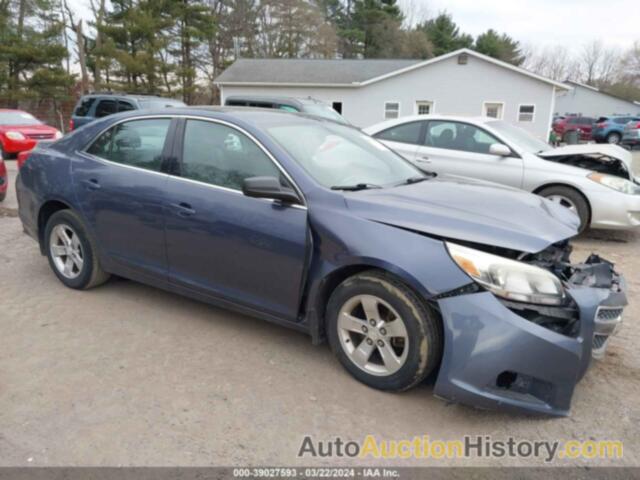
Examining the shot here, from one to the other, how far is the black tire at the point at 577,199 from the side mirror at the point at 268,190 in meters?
4.52

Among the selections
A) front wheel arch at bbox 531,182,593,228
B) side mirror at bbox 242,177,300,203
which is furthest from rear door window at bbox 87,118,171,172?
front wheel arch at bbox 531,182,593,228

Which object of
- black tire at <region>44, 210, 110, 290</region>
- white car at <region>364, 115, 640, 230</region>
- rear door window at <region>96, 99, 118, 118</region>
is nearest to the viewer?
black tire at <region>44, 210, 110, 290</region>

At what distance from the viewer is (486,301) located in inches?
98.7

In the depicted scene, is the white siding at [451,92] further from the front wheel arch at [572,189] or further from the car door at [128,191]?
the car door at [128,191]

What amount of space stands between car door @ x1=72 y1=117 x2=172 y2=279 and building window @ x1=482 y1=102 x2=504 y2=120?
22.0 metres

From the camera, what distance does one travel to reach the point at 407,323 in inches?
106

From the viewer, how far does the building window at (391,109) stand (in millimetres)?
24719

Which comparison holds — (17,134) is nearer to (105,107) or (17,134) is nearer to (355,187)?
(105,107)

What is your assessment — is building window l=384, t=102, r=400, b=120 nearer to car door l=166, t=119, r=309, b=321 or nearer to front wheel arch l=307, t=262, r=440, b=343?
car door l=166, t=119, r=309, b=321

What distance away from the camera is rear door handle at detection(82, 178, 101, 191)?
3.96 metres

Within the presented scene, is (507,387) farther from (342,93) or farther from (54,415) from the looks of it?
(342,93)

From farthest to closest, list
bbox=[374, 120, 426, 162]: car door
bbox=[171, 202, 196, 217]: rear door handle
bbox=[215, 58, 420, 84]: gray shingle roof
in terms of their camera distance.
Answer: bbox=[215, 58, 420, 84]: gray shingle roof
bbox=[374, 120, 426, 162]: car door
bbox=[171, 202, 196, 217]: rear door handle

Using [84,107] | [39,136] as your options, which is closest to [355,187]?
[84,107]

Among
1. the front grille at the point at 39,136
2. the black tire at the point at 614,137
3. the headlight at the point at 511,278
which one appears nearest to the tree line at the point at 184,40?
the front grille at the point at 39,136
